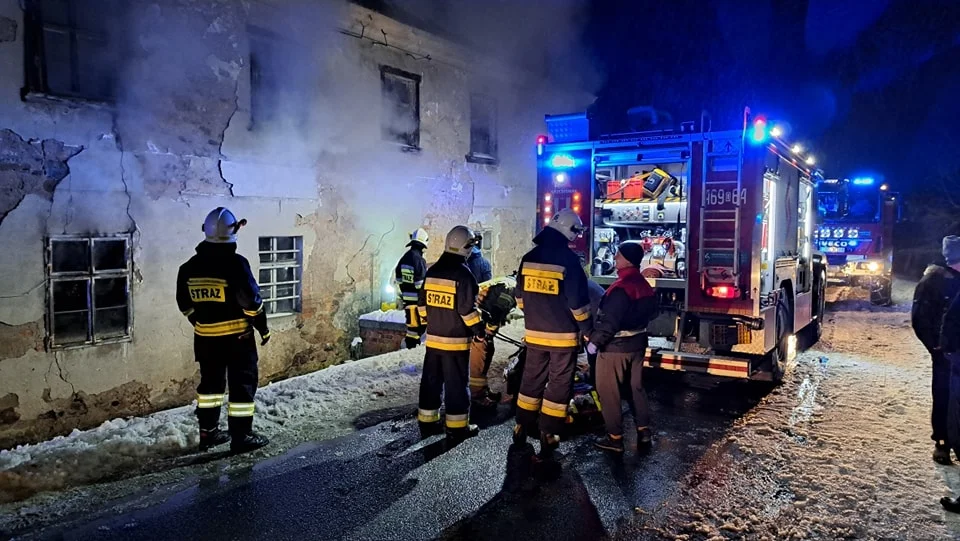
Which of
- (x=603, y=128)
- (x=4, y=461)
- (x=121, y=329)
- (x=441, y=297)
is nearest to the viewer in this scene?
(x=4, y=461)

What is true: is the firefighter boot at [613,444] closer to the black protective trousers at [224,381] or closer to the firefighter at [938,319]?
the firefighter at [938,319]

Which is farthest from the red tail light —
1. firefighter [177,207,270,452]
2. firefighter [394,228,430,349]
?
firefighter [177,207,270,452]

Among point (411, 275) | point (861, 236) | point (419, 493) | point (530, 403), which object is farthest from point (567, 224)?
point (861, 236)

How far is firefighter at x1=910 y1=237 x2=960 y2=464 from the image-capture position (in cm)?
487

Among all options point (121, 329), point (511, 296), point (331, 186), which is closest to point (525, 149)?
point (331, 186)

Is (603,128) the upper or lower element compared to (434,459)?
upper

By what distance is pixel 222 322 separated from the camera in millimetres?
4949

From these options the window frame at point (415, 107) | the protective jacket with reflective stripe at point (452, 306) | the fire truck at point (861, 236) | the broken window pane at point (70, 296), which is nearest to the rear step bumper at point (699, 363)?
the protective jacket with reflective stripe at point (452, 306)

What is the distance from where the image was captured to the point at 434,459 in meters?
4.89

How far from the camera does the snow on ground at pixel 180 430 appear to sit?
4.39 metres

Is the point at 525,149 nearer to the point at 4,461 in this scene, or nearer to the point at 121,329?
the point at 121,329

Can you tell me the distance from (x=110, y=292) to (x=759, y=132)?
23.9ft

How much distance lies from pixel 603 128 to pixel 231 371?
5.41m

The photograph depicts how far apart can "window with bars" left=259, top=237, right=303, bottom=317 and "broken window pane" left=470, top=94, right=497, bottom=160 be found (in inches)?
186
